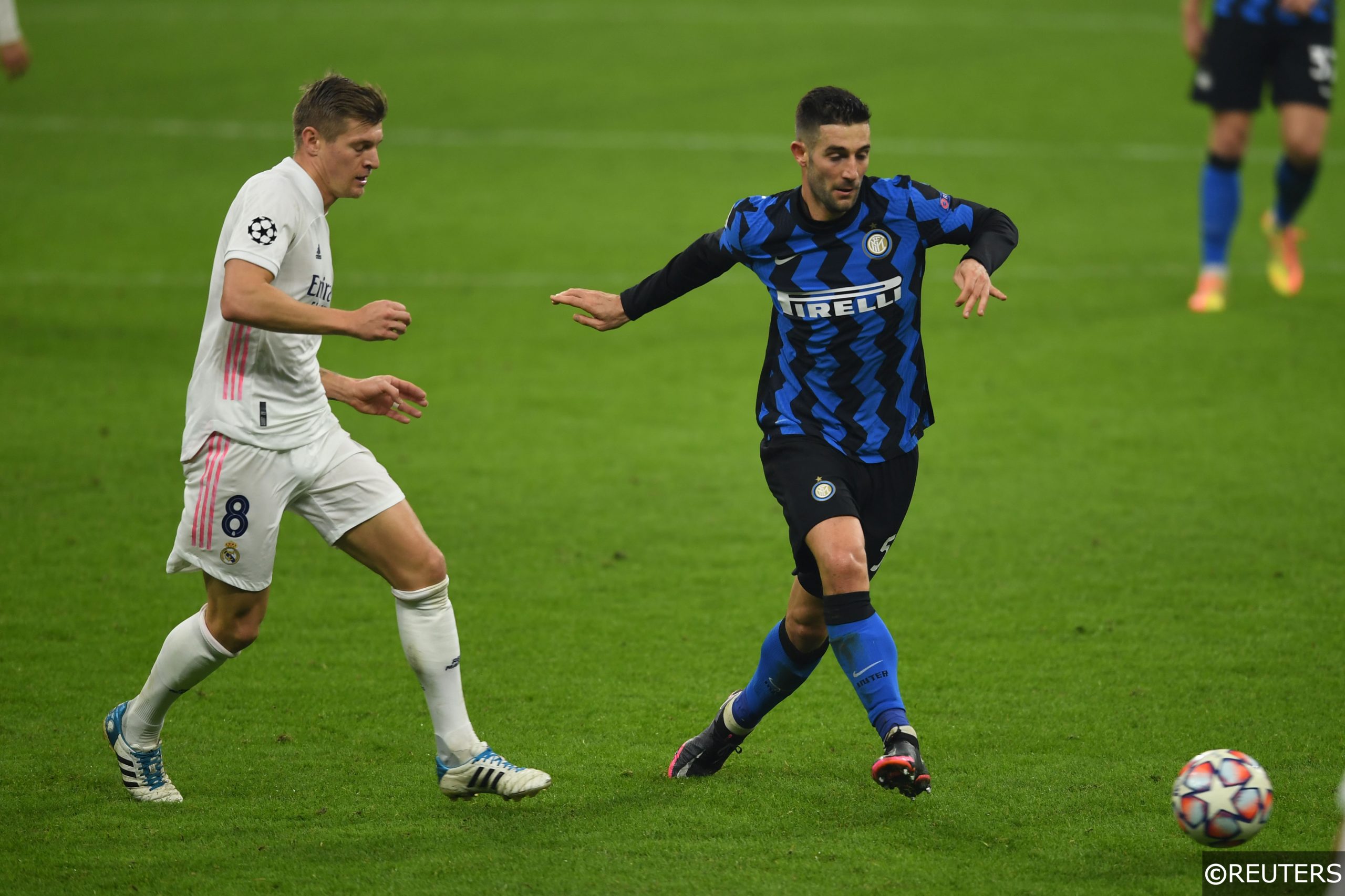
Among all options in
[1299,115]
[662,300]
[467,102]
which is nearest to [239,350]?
[662,300]

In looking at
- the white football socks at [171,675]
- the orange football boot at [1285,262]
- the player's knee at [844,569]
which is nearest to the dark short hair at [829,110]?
the player's knee at [844,569]

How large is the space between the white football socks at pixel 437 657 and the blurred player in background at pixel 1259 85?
28.3ft

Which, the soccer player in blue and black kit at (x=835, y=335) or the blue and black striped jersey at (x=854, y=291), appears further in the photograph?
the blue and black striped jersey at (x=854, y=291)

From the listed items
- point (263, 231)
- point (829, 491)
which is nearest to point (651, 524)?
point (829, 491)

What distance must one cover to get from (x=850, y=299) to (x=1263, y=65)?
781 cm

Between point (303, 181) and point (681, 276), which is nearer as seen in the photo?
point (303, 181)

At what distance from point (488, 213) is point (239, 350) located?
35.2 ft

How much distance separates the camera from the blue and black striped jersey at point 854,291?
4953 mm

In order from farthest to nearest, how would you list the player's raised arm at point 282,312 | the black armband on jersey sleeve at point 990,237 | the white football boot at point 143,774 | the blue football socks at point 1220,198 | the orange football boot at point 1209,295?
1. the orange football boot at point 1209,295
2. the blue football socks at point 1220,198
3. the white football boot at point 143,774
4. the black armband on jersey sleeve at point 990,237
5. the player's raised arm at point 282,312

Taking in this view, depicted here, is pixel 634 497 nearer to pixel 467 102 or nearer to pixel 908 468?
pixel 908 468

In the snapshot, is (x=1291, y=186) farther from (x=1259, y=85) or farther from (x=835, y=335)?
(x=835, y=335)

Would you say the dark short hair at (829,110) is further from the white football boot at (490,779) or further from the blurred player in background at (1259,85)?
the blurred player in background at (1259,85)

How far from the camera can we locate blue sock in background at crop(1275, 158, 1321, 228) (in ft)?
37.7

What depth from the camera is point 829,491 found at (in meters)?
4.85
